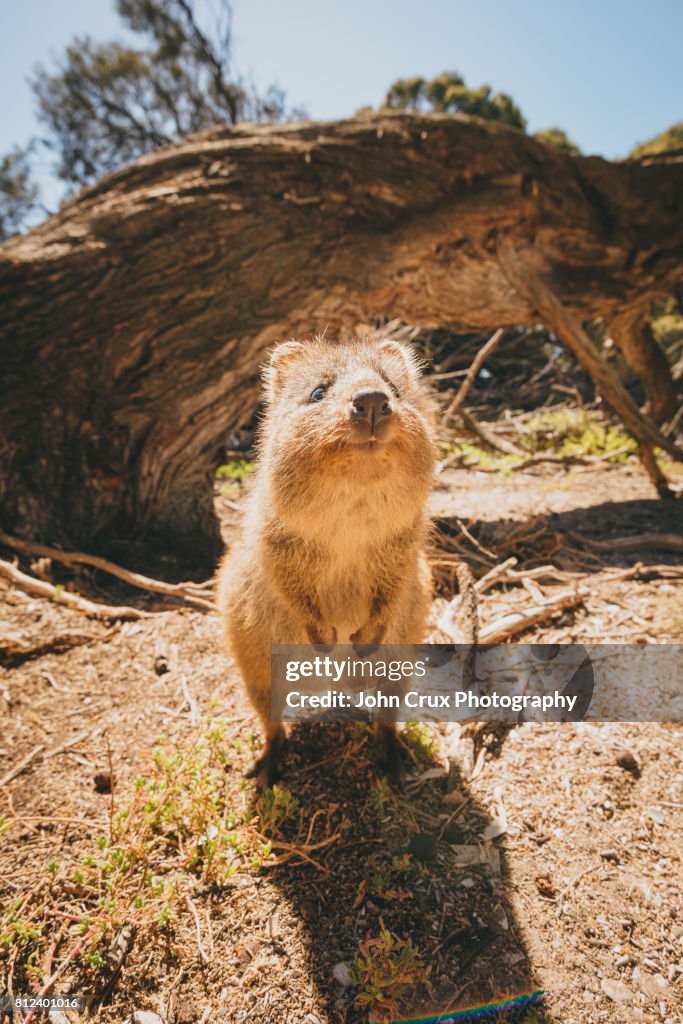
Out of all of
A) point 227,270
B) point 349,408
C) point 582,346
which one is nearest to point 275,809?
point 349,408

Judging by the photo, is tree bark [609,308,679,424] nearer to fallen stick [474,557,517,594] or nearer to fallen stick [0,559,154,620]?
fallen stick [474,557,517,594]

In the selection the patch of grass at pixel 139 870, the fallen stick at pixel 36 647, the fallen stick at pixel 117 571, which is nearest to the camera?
the patch of grass at pixel 139 870

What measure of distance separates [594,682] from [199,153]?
524cm

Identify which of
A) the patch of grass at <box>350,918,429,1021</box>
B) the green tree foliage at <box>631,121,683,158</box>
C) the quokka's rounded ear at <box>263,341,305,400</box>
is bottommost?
the patch of grass at <box>350,918,429,1021</box>

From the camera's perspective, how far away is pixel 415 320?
220 inches

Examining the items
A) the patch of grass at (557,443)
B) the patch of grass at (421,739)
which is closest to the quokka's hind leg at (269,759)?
the patch of grass at (421,739)

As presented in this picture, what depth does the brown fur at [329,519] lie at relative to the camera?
210 cm

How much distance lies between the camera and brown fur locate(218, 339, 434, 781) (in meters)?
2.10

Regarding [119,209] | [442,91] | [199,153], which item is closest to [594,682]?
[119,209]

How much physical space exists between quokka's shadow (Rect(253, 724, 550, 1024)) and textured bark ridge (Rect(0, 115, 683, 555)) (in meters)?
2.89

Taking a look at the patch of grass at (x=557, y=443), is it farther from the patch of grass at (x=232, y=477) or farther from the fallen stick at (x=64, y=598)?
the fallen stick at (x=64, y=598)

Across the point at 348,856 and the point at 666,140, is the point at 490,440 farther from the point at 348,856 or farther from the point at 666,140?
the point at 666,140

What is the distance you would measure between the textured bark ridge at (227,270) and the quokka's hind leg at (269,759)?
2.55 m

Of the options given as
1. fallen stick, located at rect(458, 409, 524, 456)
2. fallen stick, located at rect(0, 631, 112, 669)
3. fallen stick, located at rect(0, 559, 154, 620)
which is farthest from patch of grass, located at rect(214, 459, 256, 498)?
fallen stick, located at rect(0, 631, 112, 669)
